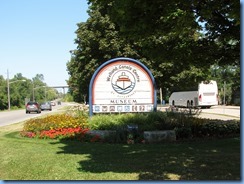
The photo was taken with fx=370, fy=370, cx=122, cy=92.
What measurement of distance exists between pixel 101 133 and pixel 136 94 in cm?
395

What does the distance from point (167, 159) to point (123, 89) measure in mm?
7822

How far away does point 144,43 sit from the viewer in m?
10.0

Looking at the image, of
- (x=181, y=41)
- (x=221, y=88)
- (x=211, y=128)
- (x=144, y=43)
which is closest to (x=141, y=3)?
(x=144, y=43)

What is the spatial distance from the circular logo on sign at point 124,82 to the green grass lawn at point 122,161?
491cm

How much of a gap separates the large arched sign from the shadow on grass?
4.60 m

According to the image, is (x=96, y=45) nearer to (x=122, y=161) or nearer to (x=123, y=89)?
(x=123, y=89)

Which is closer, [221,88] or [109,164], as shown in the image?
[109,164]

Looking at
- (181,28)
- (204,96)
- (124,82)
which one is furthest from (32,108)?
(181,28)

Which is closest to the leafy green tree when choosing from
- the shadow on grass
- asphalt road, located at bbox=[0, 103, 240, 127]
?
asphalt road, located at bbox=[0, 103, 240, 127]

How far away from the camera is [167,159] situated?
8562mm

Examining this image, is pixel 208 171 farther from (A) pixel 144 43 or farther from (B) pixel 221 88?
(B) pixel 221 88

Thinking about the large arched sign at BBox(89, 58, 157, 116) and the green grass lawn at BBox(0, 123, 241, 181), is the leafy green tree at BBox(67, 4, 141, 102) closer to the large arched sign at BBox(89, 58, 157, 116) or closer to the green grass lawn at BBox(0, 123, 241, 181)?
the large arched sign at BBox(89, 58, 157, 116)

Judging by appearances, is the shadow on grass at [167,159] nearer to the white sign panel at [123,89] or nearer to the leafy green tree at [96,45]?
the white sign panel at [123,89]

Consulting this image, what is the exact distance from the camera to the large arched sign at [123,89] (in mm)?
16109
